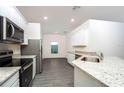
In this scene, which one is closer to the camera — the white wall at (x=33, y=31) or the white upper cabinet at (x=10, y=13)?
the white upper cabinet at (x=10, y=13)

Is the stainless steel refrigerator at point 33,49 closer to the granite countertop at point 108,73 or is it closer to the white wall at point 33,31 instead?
the white wall at point 33,31

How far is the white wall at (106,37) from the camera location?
413cm

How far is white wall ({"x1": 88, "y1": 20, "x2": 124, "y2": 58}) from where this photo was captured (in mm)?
4129

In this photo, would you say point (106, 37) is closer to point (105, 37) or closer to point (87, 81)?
point (105, 37)

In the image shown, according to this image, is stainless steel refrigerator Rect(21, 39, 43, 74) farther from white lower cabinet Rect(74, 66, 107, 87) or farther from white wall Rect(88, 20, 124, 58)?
white lower cabinet Rect(74, 66, 107, 87)

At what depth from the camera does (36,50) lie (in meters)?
→ 4.75

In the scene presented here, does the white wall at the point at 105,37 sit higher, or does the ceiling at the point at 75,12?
the ceiling at the point at 75,12

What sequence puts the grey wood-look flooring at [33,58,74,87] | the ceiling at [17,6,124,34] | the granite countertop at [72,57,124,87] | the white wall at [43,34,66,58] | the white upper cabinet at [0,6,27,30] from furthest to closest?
the white wall at [43,34,66,58], the ceiling at [17,6,124,34], the grey wood-look flooring at [33,58,74,87], the white upper cabinet at [0,6,27,30], the granite countertop at [72,57,124,87]

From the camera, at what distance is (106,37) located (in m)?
4.24

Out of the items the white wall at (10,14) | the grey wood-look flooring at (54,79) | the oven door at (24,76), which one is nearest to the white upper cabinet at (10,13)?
the white wall at (10,14)

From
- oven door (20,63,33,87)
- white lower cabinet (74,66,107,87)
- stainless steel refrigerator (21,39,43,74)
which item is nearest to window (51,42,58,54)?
stainless steel refrigerator (21,39,43,74)

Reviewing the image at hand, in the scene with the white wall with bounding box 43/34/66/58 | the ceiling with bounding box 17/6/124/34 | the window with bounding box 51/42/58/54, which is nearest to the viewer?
the ceiling with bounding box 17/6/124/34
